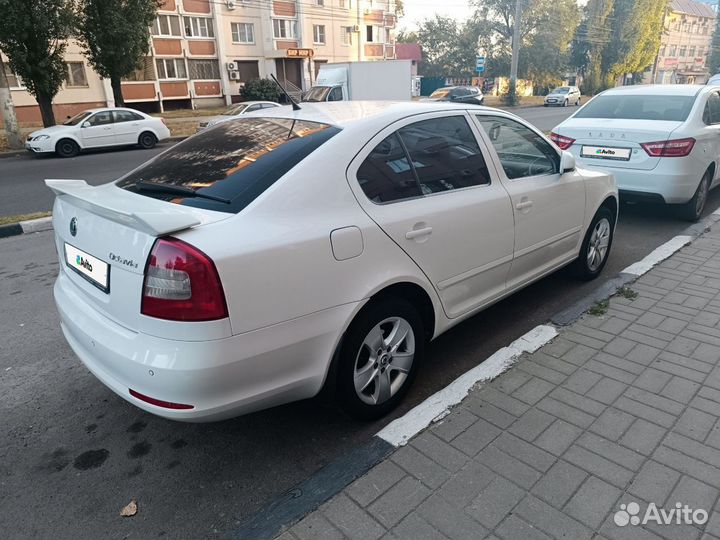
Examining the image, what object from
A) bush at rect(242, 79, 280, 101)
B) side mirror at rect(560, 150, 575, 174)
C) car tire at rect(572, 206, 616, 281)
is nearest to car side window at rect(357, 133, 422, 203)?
side mirror at rect(560, 150, 575, 174)

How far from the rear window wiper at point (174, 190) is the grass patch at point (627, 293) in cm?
357

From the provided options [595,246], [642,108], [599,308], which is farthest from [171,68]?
[599,308]

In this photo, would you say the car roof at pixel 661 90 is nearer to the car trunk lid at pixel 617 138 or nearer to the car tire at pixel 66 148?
the car trunk lid at pixel 617 138

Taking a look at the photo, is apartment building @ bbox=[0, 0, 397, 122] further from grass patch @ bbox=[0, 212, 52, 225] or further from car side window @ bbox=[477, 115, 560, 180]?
car side window @ bbox=[477, 115, 560, 180]

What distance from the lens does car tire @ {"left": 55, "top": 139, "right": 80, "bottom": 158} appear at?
1538 centimetres

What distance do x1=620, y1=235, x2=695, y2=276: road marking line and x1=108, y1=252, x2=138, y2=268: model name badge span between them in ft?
14.7

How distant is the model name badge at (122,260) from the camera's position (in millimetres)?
2245

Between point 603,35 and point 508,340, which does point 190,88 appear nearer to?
point 508,340

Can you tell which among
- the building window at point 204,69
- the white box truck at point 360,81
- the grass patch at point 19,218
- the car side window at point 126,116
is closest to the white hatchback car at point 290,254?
the grass patch at point 19,218

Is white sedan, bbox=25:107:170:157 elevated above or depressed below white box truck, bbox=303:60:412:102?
below

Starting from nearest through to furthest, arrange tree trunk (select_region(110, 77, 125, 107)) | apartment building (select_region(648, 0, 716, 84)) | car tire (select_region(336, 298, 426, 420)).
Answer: car tire (select_region(336, 298, 426, 420)) → tree trunk (select_region(110, 77, 125, 107)) → apartment building (select_region(648, 0, 716, 84))

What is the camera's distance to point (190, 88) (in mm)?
35000

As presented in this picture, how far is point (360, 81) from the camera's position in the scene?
22.1 meters

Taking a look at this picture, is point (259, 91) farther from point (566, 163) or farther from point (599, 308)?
point (599, 308)
